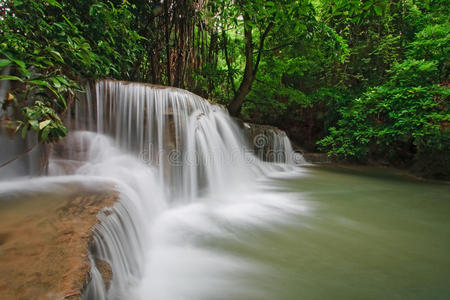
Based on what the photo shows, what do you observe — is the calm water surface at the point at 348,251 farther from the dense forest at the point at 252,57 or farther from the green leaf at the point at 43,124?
the dense forest at the point at 252,57

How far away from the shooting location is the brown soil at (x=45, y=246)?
829mm

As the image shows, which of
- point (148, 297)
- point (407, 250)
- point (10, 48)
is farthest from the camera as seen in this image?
point (407, 250)

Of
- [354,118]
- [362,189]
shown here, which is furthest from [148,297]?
[354,118]

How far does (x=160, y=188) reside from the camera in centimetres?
329

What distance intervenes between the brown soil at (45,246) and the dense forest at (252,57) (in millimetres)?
696

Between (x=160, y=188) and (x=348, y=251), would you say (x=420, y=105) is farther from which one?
(x=160, y=188)

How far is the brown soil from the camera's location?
829 millimetres

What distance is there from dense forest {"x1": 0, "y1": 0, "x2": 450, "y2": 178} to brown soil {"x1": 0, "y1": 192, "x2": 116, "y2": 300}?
0.70 meters

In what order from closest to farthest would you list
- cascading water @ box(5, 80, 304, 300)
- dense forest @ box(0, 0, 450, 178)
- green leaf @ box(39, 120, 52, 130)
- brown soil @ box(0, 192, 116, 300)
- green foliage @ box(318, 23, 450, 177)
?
brown soil @ box(0, 192, 116, 300) → cascading water @ box(5, 80, 304, 300) → green leaf @ box(39, 120, 52, 130) → dense forest @ box(0, 0, 450, 178) → green foliage @ box(318, 23, 450, 177)

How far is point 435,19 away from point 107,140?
991cm

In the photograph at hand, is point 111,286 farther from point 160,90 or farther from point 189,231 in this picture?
point 160,90

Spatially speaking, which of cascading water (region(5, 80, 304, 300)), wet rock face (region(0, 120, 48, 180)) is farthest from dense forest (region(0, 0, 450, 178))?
cascading water (region(5, 80, 304, 300))

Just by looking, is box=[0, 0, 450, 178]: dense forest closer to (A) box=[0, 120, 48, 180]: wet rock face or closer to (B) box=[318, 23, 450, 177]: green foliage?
(B) box=[318, 23, 450, 177]: green foliage

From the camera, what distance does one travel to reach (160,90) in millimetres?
3842
